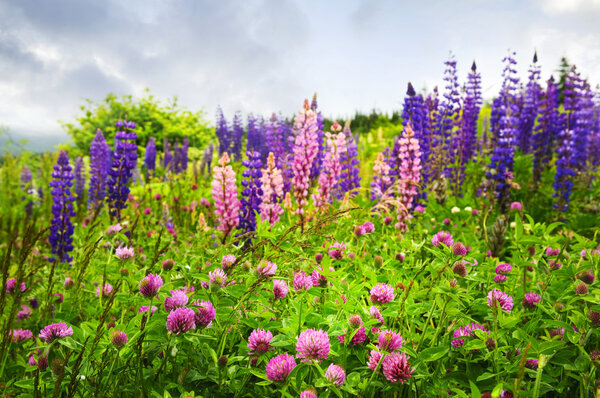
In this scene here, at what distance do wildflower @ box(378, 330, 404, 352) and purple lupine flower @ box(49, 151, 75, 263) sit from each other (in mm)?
3574

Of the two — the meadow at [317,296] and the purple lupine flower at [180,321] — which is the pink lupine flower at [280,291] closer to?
the meadow at [317,296]

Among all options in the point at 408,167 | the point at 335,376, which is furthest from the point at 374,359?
the point at 408,167

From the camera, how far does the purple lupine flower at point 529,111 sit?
251 inches

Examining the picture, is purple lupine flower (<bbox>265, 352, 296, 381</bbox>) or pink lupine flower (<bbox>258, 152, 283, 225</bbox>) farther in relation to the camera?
pink lupine flower (<bbox>258, 152, 283, 225</bbox>)

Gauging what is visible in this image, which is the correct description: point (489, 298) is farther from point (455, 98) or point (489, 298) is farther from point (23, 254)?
point (455, 98)

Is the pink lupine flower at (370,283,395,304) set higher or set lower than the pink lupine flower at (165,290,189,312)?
lower

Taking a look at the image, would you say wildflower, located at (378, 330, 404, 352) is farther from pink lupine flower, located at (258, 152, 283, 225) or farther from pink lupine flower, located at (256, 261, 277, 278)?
pink lupine flower, located at (258, 152, 283, 225)

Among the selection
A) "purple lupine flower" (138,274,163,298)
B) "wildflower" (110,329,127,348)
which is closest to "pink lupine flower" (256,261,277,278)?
"purple lupine flower" (138,274,163,298)

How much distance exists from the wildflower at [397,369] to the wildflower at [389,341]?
0.02m

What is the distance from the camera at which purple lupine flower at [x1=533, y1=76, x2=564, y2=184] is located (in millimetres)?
5820

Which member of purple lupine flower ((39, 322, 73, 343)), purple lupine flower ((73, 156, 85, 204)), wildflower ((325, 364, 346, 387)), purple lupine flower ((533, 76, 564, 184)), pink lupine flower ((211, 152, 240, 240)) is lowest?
wildflower ((325, 364, 346, 387))

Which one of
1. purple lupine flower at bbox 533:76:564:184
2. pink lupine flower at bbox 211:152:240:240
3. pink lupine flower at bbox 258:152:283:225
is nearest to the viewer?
pink lupine flower at bbox 211:152:240:240

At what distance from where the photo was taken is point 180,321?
1038 millimetres

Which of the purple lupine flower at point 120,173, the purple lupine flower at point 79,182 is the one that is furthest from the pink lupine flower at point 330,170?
the purple lupine flower at point 79,182
